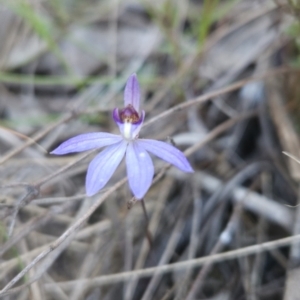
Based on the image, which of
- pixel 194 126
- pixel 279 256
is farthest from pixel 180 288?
pixel 194 126

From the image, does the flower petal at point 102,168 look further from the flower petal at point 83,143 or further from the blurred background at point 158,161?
the blurred background at point 158,161

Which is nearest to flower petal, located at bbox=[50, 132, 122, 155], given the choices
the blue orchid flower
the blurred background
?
the blue orchid flower

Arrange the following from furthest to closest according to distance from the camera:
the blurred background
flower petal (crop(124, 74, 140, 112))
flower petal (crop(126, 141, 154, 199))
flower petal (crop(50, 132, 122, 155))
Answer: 1. the blurred background
2. flower petal (crop(124, 74, 140, 112))
3. flower petal (crop(50, 132, 122, 155))
4. flower petal (crop(126, 141, 154, 199))

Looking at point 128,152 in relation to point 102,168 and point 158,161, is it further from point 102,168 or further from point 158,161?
point 158,161

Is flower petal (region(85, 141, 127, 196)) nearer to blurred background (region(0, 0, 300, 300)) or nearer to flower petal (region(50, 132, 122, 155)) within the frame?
flower petal (region(50, 132, 122, 155))

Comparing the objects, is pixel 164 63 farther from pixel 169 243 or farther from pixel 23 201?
pixel 23 201

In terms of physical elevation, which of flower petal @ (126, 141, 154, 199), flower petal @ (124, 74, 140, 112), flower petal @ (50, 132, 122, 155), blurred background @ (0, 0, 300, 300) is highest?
flower petal @ (124, 74, 140, 112)
